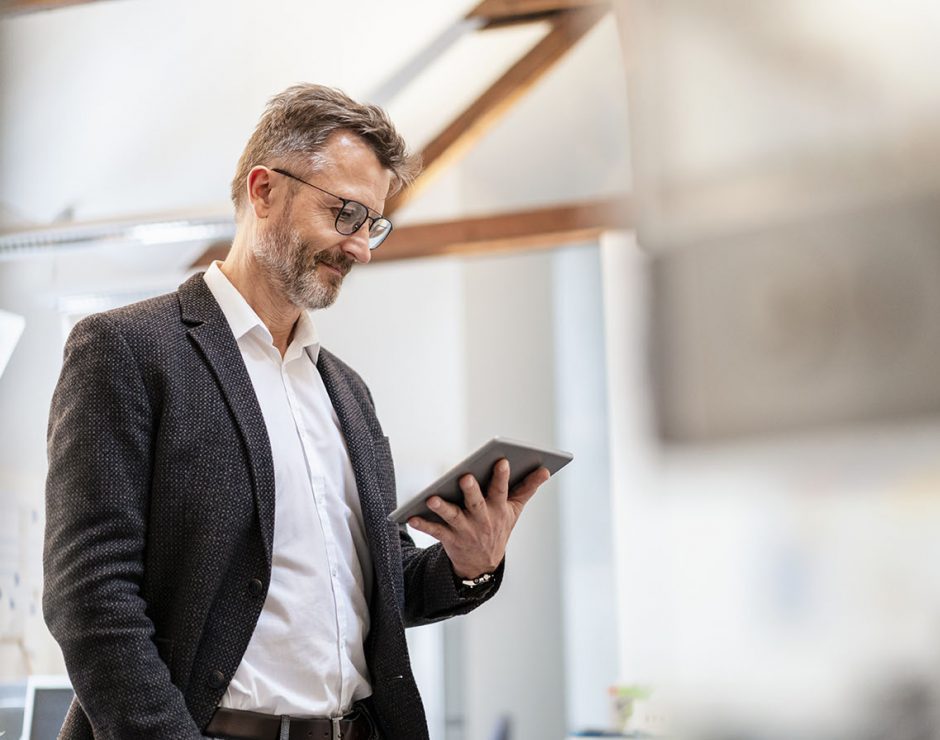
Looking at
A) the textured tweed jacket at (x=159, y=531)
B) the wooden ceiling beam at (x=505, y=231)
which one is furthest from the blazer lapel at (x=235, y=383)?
the wooden ceiling beam at (x=505, y=231)

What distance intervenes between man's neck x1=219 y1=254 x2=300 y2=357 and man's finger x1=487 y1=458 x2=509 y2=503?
358 millimetres

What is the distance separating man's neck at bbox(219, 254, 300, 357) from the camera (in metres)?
1.43

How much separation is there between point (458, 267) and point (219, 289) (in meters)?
4.99

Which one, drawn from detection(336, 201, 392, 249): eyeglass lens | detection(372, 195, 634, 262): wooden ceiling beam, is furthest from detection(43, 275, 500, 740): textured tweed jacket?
detection(372, 195, 634, 262): wooden ceiling beam

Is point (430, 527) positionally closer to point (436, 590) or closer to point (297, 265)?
point (436, 590)

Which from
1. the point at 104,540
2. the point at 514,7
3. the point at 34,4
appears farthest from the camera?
the point at 514,7

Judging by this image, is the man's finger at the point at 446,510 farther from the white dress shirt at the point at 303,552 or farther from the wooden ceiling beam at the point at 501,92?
the wooden ceiling beam at the point at 501,92

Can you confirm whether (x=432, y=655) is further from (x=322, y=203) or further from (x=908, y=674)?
(x=908, y=674)

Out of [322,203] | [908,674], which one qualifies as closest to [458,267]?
[322,203]

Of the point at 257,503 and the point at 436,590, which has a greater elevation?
the point at 257,503

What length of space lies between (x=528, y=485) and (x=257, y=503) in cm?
33

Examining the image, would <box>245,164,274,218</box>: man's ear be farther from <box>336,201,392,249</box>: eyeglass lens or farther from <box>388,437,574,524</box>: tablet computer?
<box>388,437,574,524</box>: tablet computer

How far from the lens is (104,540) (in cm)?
113

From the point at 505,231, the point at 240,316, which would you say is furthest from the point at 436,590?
the point at 505,231
